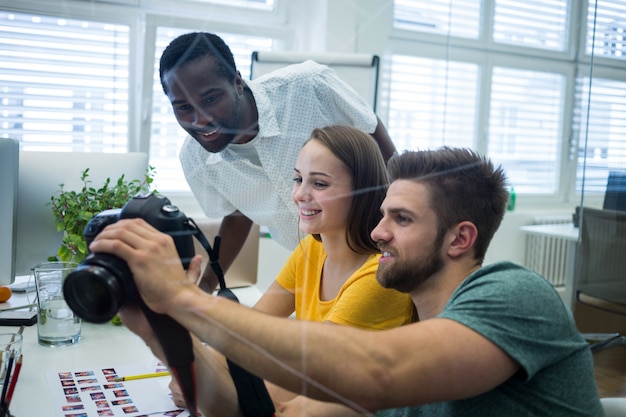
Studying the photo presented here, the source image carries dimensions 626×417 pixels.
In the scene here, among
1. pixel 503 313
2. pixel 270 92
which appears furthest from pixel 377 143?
pixel 503 313

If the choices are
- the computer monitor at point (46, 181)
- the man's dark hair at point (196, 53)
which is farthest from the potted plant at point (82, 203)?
the man's dark hair at point (196, 53)

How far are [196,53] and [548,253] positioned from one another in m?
0.41

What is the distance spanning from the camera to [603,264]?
707 millimetres

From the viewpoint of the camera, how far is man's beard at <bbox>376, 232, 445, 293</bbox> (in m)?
0.43

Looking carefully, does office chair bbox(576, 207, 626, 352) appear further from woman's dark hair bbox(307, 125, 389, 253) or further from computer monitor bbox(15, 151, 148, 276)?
computer monitor bbox(15, 151, 148, 276)

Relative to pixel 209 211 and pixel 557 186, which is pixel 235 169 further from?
pixel 557 186

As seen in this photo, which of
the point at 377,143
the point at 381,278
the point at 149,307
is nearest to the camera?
the point at 149,307

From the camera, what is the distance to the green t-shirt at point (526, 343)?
15.6 inches

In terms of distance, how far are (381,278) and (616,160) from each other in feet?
1.18

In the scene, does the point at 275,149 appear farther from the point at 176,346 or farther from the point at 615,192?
the point at 615,192

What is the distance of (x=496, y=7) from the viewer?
0.58 m

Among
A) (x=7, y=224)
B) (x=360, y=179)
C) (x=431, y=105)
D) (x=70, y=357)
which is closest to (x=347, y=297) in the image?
(x=360, y=179)

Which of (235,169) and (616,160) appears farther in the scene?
(616,160)

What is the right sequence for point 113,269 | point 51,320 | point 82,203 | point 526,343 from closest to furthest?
point 113,269 < point 526,343 < point 82,203 < point 51,320
